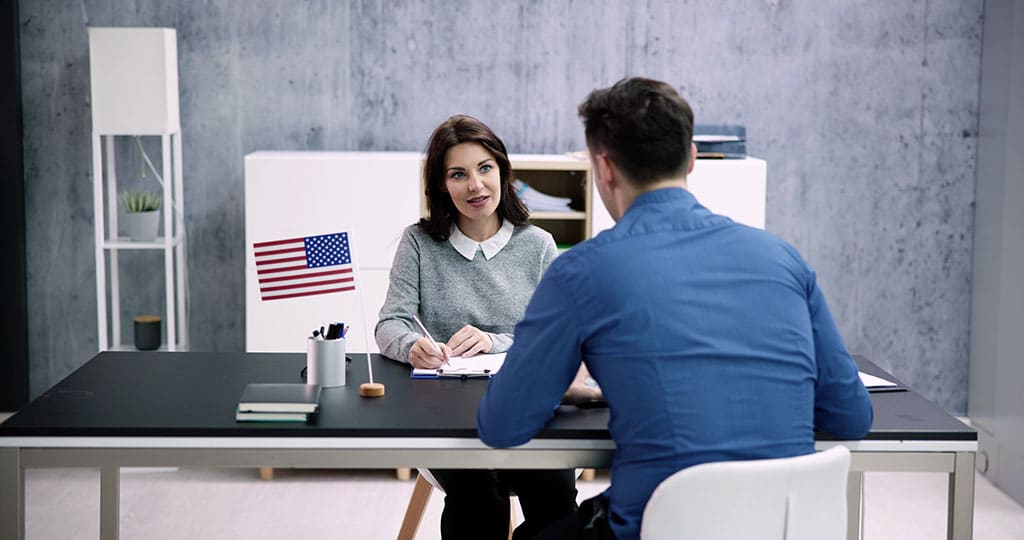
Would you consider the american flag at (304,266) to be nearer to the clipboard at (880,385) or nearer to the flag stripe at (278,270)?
the flag stripe at (278,270)

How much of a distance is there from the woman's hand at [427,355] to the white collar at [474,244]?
52cm

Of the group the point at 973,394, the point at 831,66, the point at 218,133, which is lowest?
the point at 973,394

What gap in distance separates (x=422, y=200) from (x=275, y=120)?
2.75 feet

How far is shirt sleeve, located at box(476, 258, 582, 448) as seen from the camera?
6.61 ft

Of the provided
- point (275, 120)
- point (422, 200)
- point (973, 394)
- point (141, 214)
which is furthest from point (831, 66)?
point (141, 214)

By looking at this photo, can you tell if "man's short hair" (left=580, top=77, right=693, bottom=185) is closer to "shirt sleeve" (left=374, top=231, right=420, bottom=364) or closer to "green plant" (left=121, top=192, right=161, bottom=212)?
"shirt sleeve" (left=374, top=231, right=420, bottom=364)

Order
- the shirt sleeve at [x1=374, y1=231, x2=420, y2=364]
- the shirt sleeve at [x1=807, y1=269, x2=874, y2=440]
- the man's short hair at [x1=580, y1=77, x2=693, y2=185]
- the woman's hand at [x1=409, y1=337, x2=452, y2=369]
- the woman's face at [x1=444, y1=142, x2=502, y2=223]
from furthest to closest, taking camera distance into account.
→ the woman's face at [x1=444, y1=142, x2=502, y2=223] → the shirt sleeve at [x1=374, y1=231, x2=420, y2=364] → the woman's hand at [x1=409, y1=337, x2=452, y2=369] → the shirt sleeve at [x1=807, y1=269, x2=874, y2=440] → the man's short hair at [x1=580, y1=77, x2=693, y2=185]

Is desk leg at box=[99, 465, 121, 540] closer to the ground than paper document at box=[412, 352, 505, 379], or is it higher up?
closer to the ground

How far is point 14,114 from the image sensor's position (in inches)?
189

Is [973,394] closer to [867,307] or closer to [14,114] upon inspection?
[867,307]

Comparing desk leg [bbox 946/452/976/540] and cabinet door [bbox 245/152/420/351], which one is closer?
desk leg [bbox 946/452/976/540]

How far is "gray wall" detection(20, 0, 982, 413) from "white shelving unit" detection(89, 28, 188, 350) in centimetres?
21

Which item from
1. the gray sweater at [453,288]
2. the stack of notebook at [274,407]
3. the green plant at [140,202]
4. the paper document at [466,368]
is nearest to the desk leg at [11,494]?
the stack of notebook at [274,407]

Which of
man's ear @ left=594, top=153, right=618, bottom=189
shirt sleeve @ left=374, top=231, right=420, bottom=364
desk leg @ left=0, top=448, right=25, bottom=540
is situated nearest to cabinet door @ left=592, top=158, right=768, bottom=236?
shirt sleeve @ left=374, top=231, right=420, bottom=364
